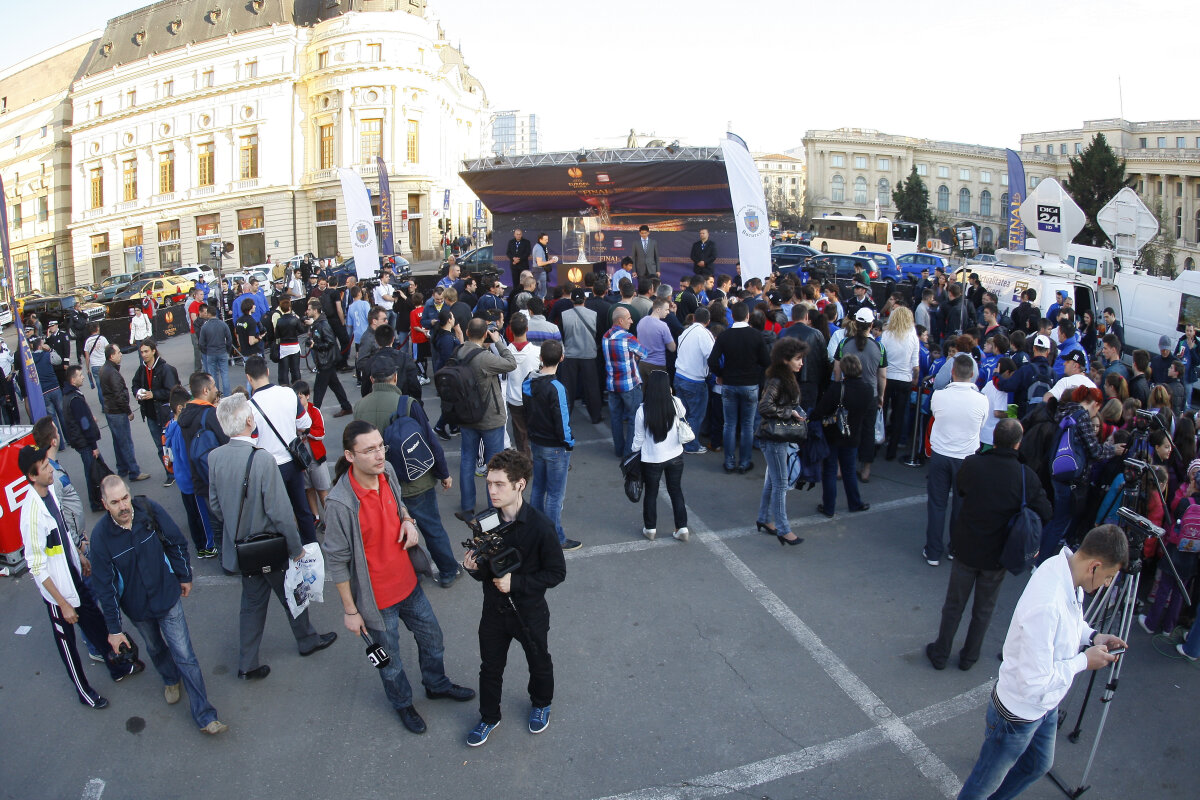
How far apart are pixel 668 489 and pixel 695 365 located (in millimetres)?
2189

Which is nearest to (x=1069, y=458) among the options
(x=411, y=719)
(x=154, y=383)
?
(x=411, y=719)

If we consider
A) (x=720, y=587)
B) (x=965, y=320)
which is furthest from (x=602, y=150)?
(x=720, y=587)

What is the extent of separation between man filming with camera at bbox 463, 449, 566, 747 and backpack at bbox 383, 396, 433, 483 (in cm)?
159

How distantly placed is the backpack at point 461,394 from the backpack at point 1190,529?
5.40 meters

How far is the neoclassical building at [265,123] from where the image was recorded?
49906 mm

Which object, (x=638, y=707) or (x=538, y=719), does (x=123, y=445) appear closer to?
(x=538, y=719)

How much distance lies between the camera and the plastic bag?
5.00 m

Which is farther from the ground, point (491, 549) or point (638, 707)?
point (491, 549)

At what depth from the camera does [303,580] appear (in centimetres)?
505

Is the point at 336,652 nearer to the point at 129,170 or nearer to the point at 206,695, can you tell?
the point at 206,695

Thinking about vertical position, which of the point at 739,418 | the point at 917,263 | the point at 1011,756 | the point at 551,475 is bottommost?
the point at 1011,756

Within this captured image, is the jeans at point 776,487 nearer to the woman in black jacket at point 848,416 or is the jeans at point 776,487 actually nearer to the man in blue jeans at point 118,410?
the woman in black jacket at point 848,416

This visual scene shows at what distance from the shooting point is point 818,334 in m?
8.09

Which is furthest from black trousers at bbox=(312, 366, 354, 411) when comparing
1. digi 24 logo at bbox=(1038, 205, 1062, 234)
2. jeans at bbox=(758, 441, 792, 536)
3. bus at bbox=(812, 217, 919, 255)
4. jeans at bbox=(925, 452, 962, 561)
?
bus at bbox=(812, 217, 919, 255)
